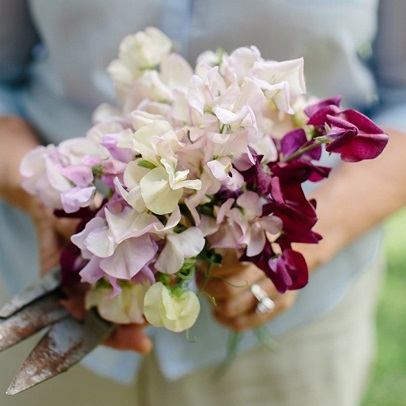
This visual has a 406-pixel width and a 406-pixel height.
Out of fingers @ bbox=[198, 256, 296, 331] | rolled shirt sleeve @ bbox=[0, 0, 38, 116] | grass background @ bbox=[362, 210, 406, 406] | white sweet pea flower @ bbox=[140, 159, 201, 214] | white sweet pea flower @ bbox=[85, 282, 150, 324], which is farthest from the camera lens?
grass background @ bbox=[362, 210, 406, 406]

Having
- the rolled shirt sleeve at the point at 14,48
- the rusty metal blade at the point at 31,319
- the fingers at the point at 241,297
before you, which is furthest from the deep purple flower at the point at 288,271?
the rolled shirt sleeve at the point at 14,48

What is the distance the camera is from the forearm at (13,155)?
92 cm

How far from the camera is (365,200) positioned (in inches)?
34.9

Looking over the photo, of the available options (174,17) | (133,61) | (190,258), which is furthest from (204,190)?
(174,17)

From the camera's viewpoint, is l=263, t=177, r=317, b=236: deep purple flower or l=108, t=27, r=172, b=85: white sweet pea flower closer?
l=263, t=177, r=317, b=236: deep purple flower

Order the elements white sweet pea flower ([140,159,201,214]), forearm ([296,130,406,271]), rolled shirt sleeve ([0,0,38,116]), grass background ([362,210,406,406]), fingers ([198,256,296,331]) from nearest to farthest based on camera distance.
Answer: white sweet pea flower ([140,159,201,214]) < fingers ([198,256,296,331]) < forearm ([296,130,406,271]) < rolled shirt sleeve ([0,0,38,116]) < grass background ([362,210,406,406])

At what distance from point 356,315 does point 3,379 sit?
0.62 metres

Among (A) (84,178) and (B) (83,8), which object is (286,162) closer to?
(A) (84,178)

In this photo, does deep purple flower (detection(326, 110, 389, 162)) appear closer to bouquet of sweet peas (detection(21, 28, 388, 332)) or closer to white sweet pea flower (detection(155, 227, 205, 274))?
bouquet of sweet peas (detection(21, 28, 388, 332))

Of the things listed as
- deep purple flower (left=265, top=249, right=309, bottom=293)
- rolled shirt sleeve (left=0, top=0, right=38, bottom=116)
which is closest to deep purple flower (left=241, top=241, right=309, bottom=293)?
deep purple flower (left=265, top=249, right=309, bottom=293)

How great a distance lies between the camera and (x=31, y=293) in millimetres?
670

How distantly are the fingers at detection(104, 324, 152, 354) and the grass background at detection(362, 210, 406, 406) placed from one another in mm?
1271

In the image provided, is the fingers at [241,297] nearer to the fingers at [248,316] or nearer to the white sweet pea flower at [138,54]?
the fingers at [248,316]

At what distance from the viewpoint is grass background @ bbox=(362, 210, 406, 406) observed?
1.88m
